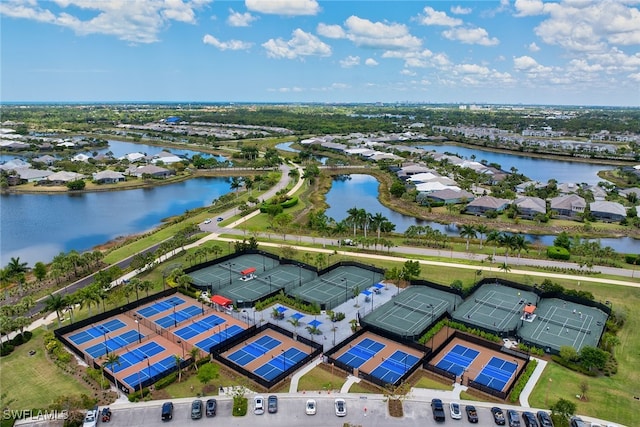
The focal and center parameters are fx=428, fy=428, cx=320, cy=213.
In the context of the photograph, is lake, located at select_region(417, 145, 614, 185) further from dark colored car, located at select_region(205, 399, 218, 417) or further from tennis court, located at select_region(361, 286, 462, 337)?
dark colored car, located at select_region(205, 399, 218, 417)

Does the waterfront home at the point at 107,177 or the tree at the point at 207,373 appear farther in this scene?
the waterfront home at the point at 107,177

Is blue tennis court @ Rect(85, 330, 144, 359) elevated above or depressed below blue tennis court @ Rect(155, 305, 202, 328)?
below

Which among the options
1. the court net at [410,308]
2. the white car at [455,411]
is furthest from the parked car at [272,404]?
the court net at [410,308]

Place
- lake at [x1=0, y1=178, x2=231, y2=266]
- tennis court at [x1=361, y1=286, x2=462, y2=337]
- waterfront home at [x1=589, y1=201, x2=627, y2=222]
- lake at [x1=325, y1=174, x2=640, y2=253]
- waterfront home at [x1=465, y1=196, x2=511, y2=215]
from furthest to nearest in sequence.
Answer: waterfront home at [x1=465, y1=196, x2=511, y2=215], waterfront home at [x1=589, y1=201, x2=627, y2=222], lake at [x1=325, y1=174, x2=640, y2=253], lake at [x1=0, y1=178, x2=231, y2=266], tennis court at [x1=361, y1=286, x2=462, y2=337]

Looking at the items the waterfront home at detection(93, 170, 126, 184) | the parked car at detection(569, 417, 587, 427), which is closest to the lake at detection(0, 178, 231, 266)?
the waterfront home at detection(93, 170, 126, 184)

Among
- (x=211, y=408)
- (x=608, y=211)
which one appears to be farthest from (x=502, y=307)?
(x=608, y=211)

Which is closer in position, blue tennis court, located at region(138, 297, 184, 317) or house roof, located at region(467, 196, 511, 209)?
blue tennis court, located at region(138, 297, 184, 317)

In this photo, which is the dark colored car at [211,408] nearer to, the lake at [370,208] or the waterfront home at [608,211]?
the lake at [370,208]
